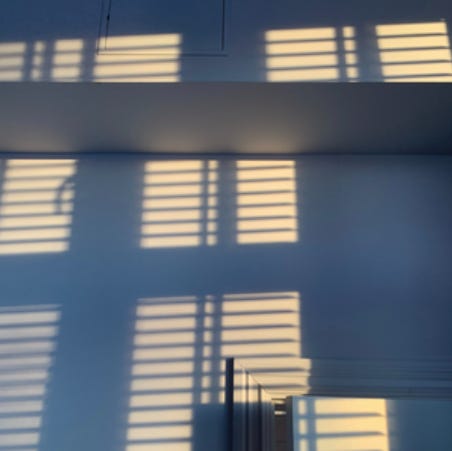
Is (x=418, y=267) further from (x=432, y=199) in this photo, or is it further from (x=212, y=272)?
(x=212, y=272)

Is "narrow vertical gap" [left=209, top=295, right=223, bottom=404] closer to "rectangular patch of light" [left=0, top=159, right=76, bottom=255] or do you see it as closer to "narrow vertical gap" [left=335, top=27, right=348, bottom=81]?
"rectangular patch of light" [left=0, top=159, right=76, bottom=255]

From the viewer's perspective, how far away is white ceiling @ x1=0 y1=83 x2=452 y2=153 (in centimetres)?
180

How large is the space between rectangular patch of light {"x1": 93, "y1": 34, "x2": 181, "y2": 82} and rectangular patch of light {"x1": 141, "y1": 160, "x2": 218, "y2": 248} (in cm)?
49

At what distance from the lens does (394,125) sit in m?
1.97

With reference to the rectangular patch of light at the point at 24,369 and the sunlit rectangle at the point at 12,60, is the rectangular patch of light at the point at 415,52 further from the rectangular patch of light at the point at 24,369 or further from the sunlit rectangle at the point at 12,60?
the rectangular patch of light at the point at 24,369

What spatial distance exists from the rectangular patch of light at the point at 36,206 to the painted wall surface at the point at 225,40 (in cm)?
49

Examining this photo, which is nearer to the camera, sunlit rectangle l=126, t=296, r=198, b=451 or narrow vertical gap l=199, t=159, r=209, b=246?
sunlit rectangle l=126, t=296, r=198, b=451

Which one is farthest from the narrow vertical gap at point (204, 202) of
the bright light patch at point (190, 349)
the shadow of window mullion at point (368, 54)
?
the shadow of window mullion at point (368, 54)

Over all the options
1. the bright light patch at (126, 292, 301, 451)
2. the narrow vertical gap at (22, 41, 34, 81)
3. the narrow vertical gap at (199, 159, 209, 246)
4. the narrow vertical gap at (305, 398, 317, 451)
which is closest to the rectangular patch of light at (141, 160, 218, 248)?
the narrow vertical gap at (199, 159, 209, 246)

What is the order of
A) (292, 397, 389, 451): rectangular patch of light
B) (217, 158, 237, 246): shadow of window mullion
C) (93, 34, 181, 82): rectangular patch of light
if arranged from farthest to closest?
(217, 158, 237, 246): shadow of window mullion
(93, 34, 181, 82): rectangular patch of light
(292, 397, 389, 451): rectangular patch of light

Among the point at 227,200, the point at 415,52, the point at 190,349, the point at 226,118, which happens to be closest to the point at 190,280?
the point at 190,349

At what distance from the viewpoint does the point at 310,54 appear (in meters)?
1.81

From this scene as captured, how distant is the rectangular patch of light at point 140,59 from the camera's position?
178cm

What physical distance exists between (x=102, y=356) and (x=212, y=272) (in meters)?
0.52
